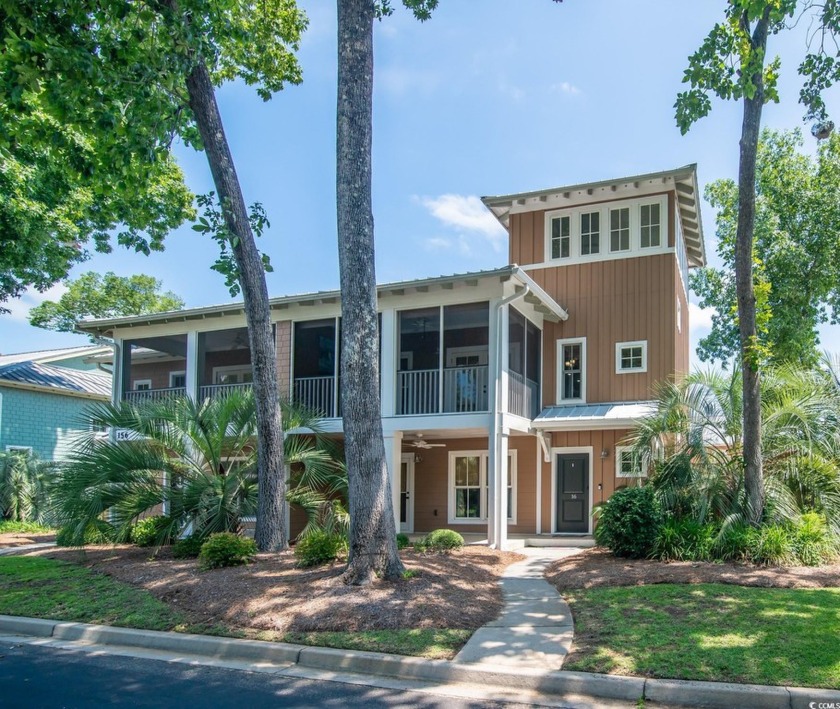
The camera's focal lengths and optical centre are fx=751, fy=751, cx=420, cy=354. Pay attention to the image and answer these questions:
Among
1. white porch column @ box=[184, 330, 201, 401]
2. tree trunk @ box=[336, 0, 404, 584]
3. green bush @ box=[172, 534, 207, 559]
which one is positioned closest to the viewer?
tree trunk @ box=[336, 0, 404, 584]

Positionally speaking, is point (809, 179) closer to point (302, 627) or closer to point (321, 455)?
point (321, 455)

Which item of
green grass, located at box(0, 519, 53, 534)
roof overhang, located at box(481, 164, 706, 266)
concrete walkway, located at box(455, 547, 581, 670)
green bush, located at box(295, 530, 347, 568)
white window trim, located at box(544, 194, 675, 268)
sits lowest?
green grass, located at box(0, 519, 53, 534)

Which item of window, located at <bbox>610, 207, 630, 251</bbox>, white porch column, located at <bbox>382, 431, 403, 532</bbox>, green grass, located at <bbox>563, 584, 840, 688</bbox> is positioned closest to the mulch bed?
white porch column, located at <bbox>382, 431, 403, 532</bbox>

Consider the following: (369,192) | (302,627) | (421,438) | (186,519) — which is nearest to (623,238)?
(421,438)

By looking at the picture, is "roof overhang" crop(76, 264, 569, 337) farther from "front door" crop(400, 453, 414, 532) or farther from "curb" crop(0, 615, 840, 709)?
"curb" crop(0, 615, 840, 709)

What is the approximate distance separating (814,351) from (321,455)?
17.4 meters

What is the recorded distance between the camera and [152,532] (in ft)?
43.3

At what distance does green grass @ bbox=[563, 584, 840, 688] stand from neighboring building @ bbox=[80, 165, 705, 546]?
263 inches

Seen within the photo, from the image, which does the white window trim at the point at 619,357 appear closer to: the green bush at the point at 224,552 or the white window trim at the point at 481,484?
the white window trim at the point at 481,484

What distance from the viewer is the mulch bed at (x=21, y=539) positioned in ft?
53.3

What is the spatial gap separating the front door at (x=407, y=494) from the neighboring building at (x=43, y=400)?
10.1 metres

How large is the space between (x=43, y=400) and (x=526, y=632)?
21763 millimetres

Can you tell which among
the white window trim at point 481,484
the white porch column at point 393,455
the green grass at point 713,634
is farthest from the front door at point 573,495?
the green grass at point 713,634

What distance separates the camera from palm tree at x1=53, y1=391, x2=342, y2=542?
11945 millimetres
